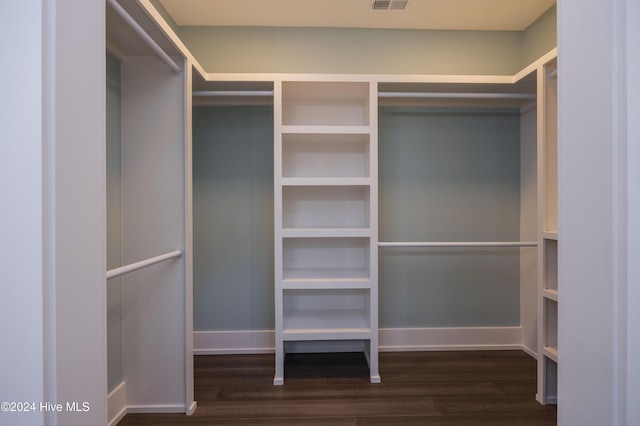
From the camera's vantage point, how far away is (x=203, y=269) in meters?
2.54

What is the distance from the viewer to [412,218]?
8.52 ft

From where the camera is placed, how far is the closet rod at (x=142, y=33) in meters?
1.14

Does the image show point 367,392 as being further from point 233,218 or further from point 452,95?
point 452,95

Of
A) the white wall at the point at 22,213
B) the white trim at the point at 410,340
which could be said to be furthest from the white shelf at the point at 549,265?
the white wall at the point at 22,213

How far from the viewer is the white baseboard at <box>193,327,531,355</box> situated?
2512mm

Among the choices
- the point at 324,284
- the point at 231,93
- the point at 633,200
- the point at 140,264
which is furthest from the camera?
the point at 231,93

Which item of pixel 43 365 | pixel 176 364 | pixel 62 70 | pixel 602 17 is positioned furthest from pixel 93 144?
pixel 176 364

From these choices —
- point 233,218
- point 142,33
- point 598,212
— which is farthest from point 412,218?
point 142,33

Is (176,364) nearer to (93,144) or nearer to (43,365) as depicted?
(43,365)

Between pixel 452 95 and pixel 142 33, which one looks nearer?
pixel 142 33

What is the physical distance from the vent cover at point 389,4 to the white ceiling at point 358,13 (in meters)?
0.03

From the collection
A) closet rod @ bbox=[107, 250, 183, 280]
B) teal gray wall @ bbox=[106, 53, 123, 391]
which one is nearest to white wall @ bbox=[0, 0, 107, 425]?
closet rod @ bbox=[107, 250, 183, 280]

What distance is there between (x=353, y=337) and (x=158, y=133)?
1.63 metres

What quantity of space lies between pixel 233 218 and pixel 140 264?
1.24 m
